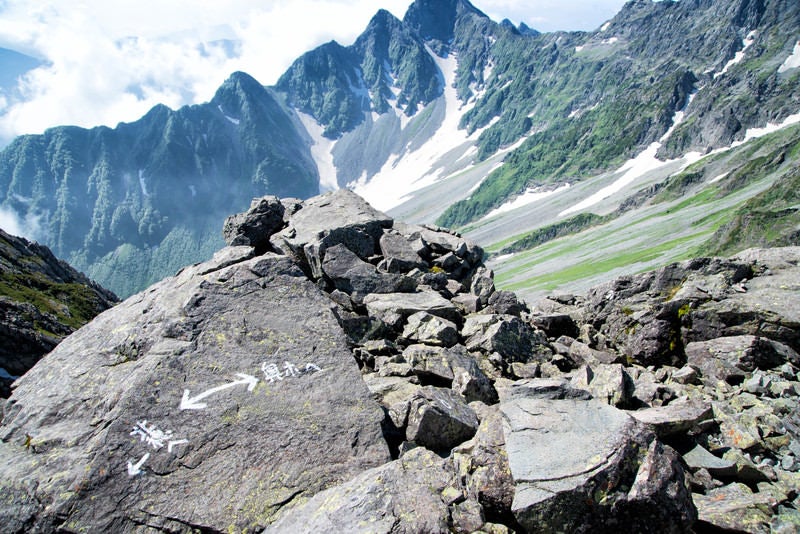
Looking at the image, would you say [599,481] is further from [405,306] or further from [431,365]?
[405,306]

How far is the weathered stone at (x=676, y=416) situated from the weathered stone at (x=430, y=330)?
716cm

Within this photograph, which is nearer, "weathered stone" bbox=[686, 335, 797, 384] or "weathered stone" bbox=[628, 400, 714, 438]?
"weathered stone" bbox=[628, 400, 714, 438]

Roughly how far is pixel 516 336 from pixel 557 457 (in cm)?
991

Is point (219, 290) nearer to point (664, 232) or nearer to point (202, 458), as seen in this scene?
point (202, 458)

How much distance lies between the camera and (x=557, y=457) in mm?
8781

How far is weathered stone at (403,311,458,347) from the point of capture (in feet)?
57.2

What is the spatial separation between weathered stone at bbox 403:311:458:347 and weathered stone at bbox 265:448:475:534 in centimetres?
759

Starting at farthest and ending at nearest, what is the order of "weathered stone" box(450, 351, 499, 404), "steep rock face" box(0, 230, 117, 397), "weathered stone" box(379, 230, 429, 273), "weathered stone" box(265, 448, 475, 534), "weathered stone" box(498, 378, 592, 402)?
"steep rock face" box(0, 230, 117, 397) → "weathered stone" box(379, 230, 429, 273) → "weathered stone" box(450, 351, 499, 404) → "weathered stone" box(498, 378, 592, 402) → "weathered stone" box(265, 448, 475, 534)

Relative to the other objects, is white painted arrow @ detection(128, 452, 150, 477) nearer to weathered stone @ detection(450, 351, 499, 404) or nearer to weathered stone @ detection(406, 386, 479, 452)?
weathered stone @ detection(406, 386, 479, 452)

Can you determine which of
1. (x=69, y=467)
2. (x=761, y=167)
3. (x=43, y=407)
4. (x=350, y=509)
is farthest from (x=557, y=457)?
(x=761, y=167)

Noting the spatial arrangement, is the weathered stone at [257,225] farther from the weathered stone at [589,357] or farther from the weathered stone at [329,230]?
the weathered stone at [589,357]

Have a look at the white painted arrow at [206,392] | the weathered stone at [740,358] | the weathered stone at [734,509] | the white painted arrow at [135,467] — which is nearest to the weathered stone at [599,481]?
the weathered stone at [734,509]

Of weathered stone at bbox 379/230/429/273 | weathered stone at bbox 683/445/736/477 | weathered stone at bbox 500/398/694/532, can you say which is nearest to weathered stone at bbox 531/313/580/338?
weathered stone at bbox 379/230/429/273

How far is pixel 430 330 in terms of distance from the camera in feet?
58.5
